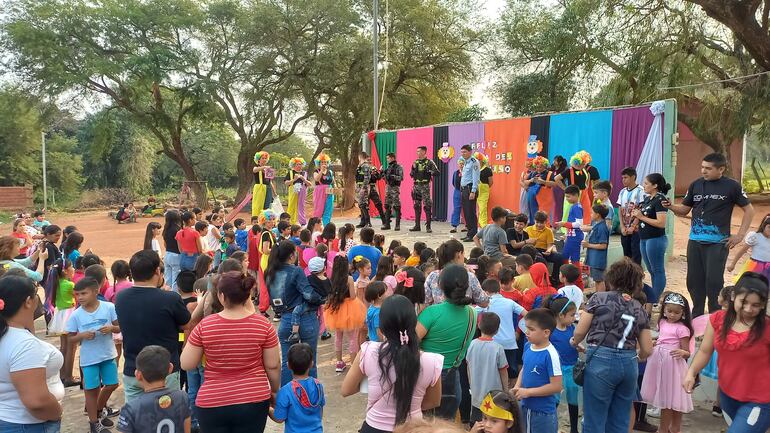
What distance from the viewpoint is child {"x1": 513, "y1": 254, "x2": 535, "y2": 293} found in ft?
17.6

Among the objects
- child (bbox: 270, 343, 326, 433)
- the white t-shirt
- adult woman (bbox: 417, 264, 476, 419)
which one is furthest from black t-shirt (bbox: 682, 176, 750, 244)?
the white t-shirt

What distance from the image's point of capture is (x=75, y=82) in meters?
22.5

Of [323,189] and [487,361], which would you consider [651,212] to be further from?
[323,189]

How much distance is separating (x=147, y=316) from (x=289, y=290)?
1.28m

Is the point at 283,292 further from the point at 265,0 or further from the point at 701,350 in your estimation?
the point at 265,0

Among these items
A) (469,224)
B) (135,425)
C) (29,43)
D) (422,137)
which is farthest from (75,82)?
(135,425)

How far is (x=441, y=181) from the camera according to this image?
14.1 meters

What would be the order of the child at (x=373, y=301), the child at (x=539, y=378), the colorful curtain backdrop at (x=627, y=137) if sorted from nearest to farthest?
the child at (x=539, y=378)
the child at (x=373, y=301)
the colorful curtain backdrop at (x=627, y=137)

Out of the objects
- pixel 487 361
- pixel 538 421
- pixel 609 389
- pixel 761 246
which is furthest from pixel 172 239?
pixel 761 246

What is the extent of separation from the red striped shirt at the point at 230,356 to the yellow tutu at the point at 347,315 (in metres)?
2.30

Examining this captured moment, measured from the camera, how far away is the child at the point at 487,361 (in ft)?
12.5

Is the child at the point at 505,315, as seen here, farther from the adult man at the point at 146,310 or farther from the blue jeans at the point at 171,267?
the blue jeans at the point at 171,267

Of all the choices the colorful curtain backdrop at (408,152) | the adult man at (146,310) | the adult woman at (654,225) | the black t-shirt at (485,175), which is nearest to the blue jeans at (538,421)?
the adult man at (146,310)

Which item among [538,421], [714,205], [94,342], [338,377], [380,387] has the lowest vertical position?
[338,377]
